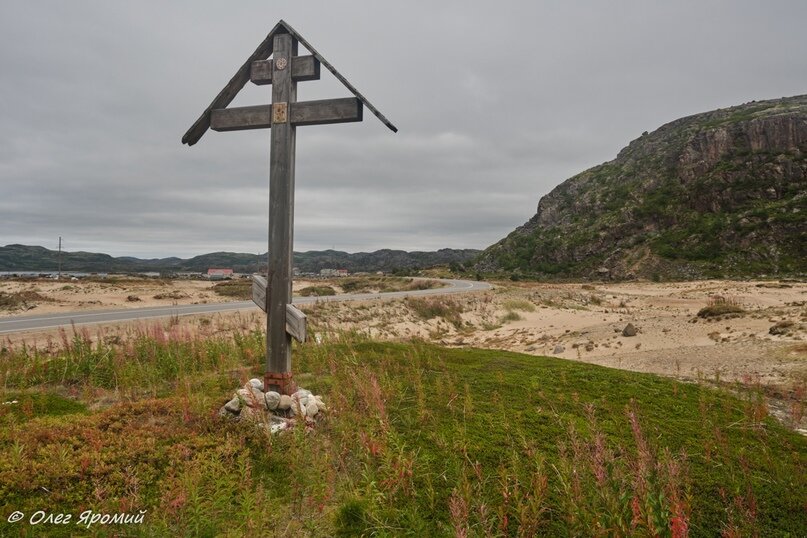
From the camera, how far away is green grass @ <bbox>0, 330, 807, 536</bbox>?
266 cm

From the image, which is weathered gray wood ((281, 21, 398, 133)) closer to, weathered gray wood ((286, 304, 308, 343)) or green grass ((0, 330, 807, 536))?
weathered gray wood ((286, 304, 308, 343))

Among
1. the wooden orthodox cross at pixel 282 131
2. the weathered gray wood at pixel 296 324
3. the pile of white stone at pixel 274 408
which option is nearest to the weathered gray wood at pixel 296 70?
the wooden orthodox cross at pixel 282 131

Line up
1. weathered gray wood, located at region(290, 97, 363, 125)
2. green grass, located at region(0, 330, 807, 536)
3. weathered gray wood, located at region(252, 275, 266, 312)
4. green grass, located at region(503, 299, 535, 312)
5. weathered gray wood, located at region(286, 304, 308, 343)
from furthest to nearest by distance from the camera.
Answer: green grass, located at region(503, 299, 535, 312), weathered gray wood, located at region(252, 275, 266, 312), weathered gray wood, located at region(290, 97, 363, 125), weathered gray wood, located at region(286, 304, 308, 343), green grass, located at region(0, 330, 807, 536)

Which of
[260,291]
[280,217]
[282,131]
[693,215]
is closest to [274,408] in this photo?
[260,291]

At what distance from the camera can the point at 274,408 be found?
16.5 feet

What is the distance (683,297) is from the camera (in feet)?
105

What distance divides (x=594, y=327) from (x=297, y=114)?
55.4ft

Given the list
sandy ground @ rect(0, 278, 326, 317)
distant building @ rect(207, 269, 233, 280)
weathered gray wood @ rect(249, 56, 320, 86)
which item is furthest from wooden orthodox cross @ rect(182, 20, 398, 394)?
distant building @ rect(207, 269, 233, 280)

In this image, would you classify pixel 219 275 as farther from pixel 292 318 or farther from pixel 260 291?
pixel 292 318

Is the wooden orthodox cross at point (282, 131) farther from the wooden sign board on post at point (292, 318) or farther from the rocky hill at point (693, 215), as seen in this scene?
the rocky hill at point (693, 215)

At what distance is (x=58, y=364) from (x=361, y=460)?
666cm

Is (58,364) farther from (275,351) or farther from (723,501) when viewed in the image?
(723,501)

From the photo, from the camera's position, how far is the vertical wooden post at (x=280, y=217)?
5.52 m

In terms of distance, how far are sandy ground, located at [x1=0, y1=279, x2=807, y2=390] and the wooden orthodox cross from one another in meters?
5.41
